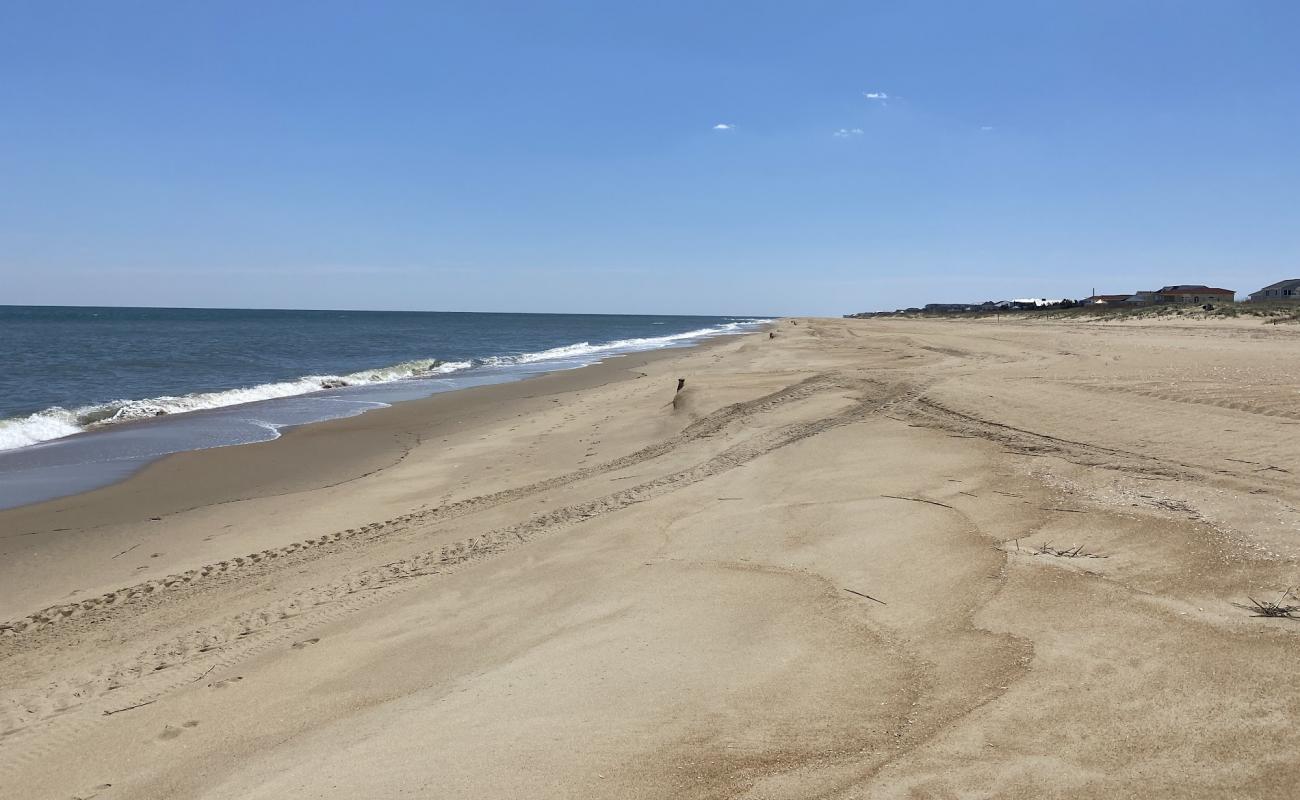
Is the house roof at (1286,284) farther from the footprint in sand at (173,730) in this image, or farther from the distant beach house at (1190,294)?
the footprint in sand at (173,730)

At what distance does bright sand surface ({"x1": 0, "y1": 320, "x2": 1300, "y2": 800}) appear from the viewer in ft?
10.4

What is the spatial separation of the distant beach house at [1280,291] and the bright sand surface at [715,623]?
82.4m

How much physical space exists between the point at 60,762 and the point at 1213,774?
5.46 metres

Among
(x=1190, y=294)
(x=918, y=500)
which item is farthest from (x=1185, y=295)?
(x=918, y=500)

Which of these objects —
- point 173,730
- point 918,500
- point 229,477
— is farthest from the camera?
Answer: point 229,477

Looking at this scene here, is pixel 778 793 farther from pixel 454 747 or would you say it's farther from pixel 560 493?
pixel 560 493

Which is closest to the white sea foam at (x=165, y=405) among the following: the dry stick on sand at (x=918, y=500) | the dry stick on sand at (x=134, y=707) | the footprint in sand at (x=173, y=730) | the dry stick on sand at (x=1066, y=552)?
the dry stick on sand at (x=134, y=707)

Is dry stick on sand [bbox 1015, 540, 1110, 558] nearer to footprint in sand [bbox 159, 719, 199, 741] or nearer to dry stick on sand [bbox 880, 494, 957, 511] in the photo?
dry stick on sand [bbox 880, 494, 957, 511]

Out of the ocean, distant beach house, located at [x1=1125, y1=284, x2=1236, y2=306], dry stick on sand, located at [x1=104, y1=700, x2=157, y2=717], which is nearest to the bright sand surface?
dry stick on sand, located at [x1=104, y1=700, x2=157, y2=717]

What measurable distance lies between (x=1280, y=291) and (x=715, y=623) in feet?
314

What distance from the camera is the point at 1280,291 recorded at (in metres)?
74.6

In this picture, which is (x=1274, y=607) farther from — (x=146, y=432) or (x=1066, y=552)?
(x=146, y=432)

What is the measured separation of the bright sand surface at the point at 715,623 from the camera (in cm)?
318

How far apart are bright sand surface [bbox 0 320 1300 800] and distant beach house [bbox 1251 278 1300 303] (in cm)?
8245
